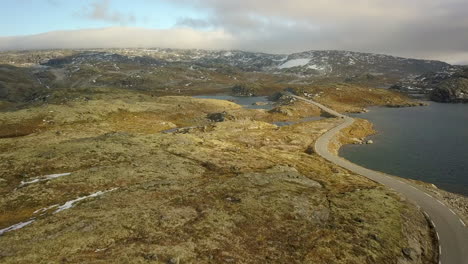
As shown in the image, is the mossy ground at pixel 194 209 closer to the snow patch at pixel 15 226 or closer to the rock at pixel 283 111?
the snow patch at pixel 15 226

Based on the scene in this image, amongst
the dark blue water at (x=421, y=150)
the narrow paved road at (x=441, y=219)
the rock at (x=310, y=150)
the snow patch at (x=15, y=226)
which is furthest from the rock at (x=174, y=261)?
the rock at (x=310, y=150)

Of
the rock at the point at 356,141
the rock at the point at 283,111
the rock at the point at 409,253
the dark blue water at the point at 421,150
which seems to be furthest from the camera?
the rock at the point at 283,111

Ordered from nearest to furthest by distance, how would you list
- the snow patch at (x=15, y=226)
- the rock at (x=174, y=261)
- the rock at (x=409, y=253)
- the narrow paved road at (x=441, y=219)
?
the rock at (x=174, y=261)
the rock at (x=409, y=253)
the narrow paved road at (x=441, y=219)
the snow patch at (x=15, y=226)

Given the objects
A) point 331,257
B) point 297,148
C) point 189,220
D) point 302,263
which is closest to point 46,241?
point 189,220

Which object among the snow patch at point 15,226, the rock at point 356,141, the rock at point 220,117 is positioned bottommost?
the rock at point 220,117

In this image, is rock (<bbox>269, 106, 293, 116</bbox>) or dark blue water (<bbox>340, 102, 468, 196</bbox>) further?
rock (<bbox>269, 106, 293, 116</bbox>)

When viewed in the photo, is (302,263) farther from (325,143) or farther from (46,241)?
(325,143)

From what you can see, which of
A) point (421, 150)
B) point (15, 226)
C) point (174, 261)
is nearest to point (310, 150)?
point (421, 150)

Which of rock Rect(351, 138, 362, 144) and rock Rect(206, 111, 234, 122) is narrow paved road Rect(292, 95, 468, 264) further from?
rock Rect(206, 111, 234, 122)

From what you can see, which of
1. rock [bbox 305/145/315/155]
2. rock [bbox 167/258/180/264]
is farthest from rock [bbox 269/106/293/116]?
rock [bbox 167/258/180/264]

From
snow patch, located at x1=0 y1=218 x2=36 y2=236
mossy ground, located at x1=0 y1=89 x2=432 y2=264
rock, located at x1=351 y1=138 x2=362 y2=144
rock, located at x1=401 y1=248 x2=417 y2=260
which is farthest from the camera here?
rock, located at x1=351 y1=138 x2=362 y2=144
